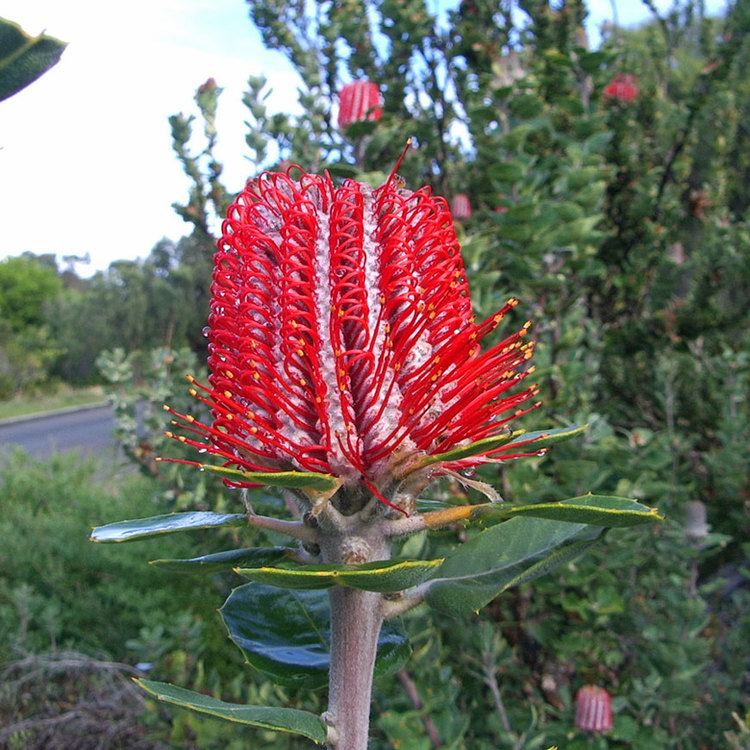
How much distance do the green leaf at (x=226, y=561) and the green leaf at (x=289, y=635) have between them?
0.08m

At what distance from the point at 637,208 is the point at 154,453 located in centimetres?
187

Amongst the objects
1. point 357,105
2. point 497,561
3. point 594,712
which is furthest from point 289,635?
point 357,105

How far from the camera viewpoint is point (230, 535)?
77.7 inches

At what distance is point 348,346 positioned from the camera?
75cm

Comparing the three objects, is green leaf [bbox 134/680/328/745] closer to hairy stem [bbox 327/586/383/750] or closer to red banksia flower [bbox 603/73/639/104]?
hairy stem [bbox 327/586/383/750]

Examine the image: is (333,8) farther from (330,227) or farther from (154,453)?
(330,227)

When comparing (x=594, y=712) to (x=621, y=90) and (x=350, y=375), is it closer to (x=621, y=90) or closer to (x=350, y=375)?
(x=350, y=375)

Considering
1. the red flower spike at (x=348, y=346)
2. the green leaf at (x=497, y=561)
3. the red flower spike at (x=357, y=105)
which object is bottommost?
the green leaf at (x=497, y=561)

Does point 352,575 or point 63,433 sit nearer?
point 352,575

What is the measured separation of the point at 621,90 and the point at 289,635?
2962mm

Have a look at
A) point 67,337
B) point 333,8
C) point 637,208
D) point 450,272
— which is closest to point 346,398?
point 450,272

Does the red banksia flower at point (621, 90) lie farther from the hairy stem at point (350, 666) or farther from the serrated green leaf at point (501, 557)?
the hairy stem at point (350, 666)

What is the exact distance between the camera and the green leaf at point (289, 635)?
757 mm

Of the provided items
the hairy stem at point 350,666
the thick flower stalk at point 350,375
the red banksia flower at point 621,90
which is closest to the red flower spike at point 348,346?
the thick flower stalk at point 350,375
